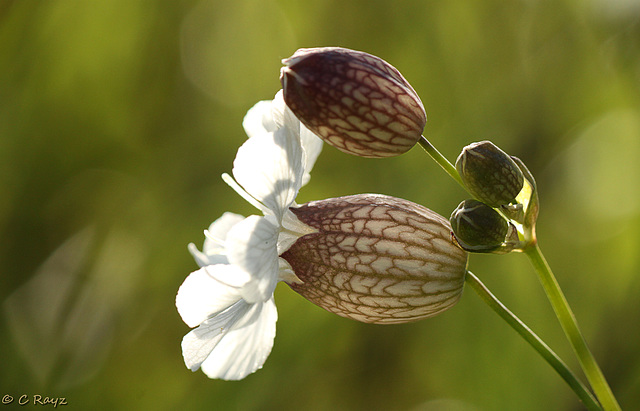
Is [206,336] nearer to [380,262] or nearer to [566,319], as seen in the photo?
[380,262]

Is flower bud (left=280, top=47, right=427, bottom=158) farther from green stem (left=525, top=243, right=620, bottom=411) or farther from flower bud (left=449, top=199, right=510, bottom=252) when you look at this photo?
green stem (left=525, top=243, right=620, bottom=411)

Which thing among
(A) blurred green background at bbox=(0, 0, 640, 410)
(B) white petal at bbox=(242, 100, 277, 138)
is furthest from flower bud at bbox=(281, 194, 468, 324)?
(A) blurred green background at bbox=(0, 0, 640, 410)

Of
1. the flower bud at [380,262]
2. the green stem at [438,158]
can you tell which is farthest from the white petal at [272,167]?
the green stem at [438,158]

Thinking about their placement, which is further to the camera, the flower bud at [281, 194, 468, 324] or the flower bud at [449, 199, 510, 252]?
the flower bud at [281, 194, 468, 324]

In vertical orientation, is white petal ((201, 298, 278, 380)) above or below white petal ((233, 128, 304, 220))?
below

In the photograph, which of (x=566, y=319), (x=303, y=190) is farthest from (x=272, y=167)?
(x=303, y=190)
